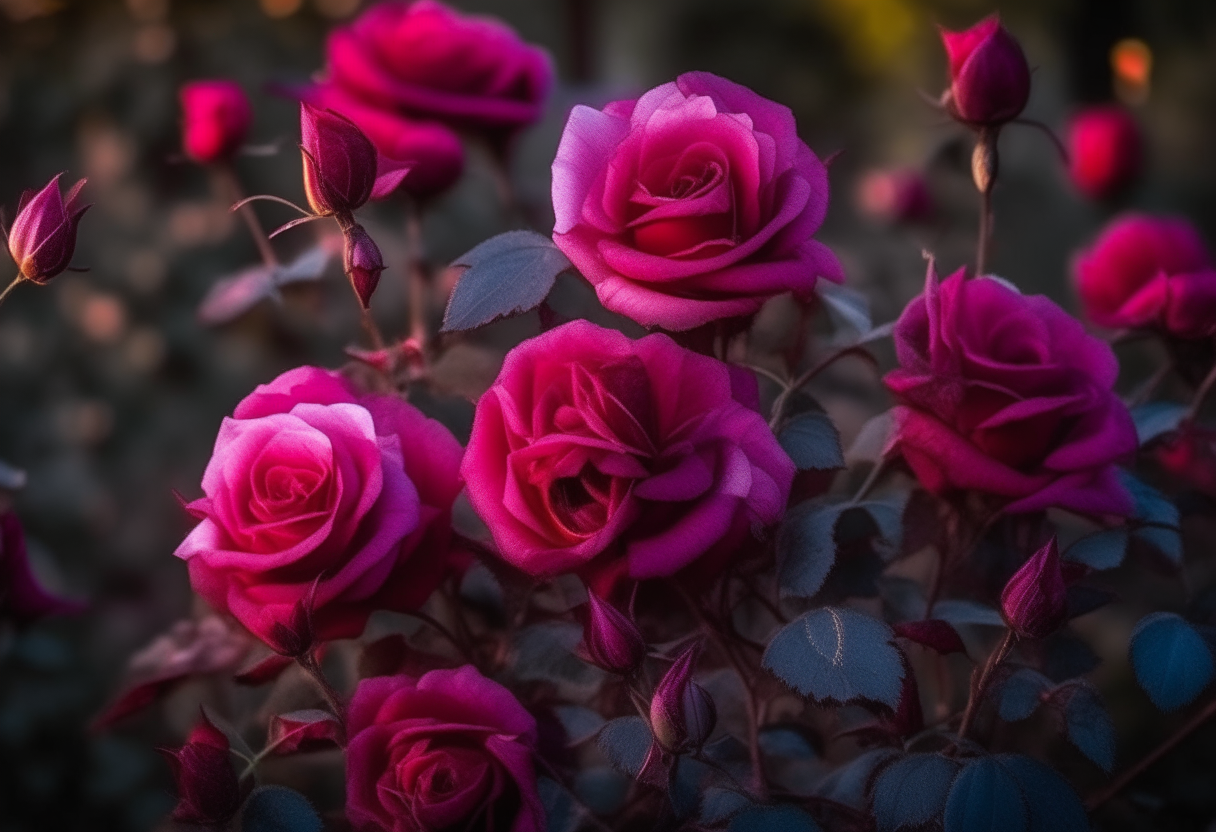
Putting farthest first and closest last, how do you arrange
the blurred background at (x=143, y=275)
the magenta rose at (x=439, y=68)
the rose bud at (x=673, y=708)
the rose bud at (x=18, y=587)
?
the blurred background at (x=143, y=275) → the magenta rose at (x=439, y=68) → the rose bud at (x=18, y=587) → the rose bud at (x=673, y=708)

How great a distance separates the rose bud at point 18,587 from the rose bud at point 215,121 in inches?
8.6

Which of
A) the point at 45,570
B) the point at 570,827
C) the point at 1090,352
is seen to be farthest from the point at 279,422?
the point at 45,570

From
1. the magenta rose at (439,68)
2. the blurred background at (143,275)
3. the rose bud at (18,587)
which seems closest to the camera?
the rose bud at (18,587)

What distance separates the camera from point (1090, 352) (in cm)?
42

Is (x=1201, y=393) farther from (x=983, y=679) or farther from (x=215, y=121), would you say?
(x=215, y=121)

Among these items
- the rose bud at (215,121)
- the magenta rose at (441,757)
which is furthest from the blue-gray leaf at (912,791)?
the rose bud at (215,121)

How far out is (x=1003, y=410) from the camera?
38 cm

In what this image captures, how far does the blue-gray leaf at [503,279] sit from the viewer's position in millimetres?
392

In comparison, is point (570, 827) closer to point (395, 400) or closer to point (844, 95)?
point (395, 400)

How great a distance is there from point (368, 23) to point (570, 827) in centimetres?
43

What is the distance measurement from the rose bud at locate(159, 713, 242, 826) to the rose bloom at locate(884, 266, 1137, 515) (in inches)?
10.1

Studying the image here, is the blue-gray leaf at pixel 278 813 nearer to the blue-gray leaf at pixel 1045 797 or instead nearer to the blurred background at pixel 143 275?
the blue-gray leaf at pixel 1045 797

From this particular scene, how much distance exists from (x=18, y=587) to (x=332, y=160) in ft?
0.88

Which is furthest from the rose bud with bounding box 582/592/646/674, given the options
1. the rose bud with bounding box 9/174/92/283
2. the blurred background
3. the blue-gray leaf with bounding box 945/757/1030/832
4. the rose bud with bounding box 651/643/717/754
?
the blurred background
